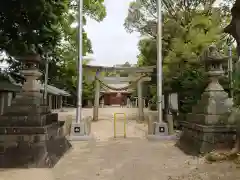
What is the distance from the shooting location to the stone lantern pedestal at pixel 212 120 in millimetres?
6797

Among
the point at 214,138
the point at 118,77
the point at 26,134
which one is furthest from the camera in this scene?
the point at 118,77

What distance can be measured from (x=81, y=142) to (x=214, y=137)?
17.2 ft

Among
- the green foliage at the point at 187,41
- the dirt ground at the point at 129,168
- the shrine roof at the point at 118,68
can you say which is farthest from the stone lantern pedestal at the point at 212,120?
the shrine roof at the point at 118,68

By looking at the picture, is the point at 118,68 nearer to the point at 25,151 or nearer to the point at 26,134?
the point at 26,134

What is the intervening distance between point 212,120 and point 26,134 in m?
4.70

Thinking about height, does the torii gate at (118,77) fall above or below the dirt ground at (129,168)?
above

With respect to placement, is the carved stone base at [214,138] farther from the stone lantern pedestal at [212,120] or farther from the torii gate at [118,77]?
the torii gate at [118,77]

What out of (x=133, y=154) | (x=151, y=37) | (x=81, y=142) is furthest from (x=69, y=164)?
(x=151, y=37)

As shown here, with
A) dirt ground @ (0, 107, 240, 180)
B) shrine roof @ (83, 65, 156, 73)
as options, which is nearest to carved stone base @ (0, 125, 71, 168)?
dirt ground @ (0, 107, 240, 180)

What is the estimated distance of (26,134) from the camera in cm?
621

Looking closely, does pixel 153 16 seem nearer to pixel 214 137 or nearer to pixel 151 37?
pixel 151 37

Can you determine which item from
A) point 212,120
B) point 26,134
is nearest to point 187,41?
point 212,120

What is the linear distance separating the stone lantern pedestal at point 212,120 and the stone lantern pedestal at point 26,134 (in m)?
3.82

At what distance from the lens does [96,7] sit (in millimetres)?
17641
